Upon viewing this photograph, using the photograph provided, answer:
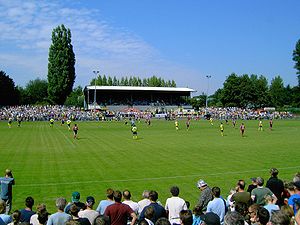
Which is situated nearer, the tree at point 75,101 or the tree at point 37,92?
the tree at point 75,101

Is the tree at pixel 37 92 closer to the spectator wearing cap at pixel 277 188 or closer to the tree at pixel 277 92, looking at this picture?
the tree at pixel 277 92

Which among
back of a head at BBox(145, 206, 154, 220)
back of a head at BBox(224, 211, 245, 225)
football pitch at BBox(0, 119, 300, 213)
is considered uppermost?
back of a head at BBox(224, 211, 245, 225)

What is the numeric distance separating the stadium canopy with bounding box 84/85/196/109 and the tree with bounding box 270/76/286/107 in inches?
1508

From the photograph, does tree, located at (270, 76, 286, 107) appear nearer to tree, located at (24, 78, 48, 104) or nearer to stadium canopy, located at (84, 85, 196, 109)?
stadium canopy, located at (84, 85, 196, 109)

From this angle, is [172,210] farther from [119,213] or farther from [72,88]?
[72,88]

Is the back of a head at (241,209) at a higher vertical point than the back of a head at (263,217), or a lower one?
lower

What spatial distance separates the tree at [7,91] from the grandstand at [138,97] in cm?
1844

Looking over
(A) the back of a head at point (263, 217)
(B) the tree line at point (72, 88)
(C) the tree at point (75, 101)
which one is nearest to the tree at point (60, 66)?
(B) the tree line at point (72, 88)

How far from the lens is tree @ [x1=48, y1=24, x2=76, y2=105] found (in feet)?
261

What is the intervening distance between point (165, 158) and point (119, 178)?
21.0ft

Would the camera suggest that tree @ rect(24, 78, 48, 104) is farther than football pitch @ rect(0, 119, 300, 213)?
Yes

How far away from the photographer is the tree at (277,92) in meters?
129

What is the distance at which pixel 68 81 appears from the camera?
263 feet

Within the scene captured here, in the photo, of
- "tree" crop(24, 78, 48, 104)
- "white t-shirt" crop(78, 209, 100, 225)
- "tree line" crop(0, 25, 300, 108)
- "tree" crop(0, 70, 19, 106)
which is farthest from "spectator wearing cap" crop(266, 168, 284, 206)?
"tree" crop(24, 78, 48, 104)
